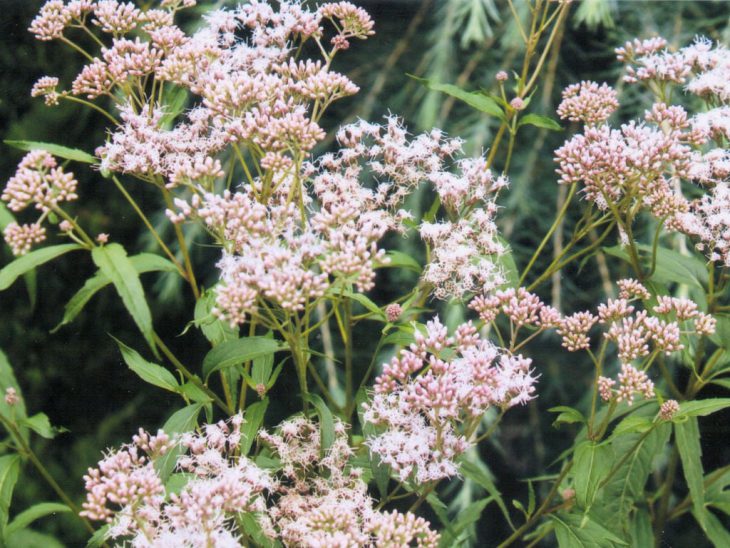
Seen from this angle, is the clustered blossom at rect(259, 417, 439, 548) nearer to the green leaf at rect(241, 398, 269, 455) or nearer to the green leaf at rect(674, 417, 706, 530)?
the green leaf at rect(241, 398, 269, 455)

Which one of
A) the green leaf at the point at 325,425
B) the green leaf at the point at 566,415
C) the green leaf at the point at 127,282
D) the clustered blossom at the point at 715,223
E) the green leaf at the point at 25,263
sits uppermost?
the clustered blossom at the point at 715,223

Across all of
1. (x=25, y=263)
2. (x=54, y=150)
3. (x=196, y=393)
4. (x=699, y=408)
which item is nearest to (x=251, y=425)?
(x=196, y=393)

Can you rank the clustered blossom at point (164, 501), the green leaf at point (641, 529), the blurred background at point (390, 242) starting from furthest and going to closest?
the blurred background at point (390, 242)
the green leaf at point (641, 529)
the clustered blossom at point (164, 501)

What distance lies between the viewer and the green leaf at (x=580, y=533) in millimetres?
1043

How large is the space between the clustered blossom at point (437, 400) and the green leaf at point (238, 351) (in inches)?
5.0

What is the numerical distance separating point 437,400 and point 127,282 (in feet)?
1.21

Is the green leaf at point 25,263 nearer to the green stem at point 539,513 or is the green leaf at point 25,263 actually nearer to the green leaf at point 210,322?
the green leaf at point 210,322

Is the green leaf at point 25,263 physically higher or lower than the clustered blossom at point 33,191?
lower

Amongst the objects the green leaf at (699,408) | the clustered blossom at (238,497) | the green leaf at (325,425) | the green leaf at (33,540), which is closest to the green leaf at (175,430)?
the clustered blossom at (238,497)

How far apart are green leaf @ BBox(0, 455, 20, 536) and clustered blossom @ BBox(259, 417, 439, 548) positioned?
1.13 feet

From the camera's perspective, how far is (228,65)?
110 cm

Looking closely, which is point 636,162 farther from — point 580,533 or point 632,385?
point 580,533

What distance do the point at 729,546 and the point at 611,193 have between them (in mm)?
554

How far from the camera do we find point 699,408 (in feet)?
3.37
